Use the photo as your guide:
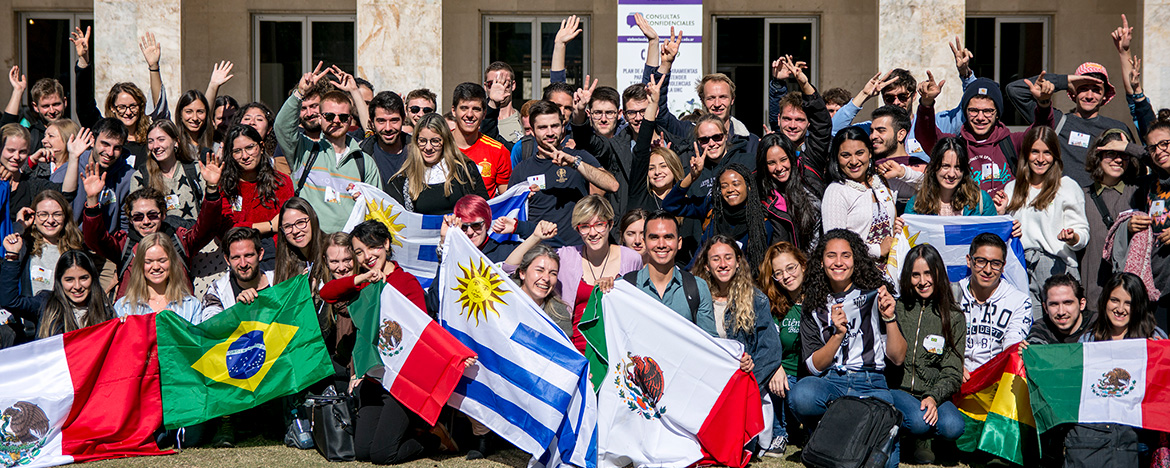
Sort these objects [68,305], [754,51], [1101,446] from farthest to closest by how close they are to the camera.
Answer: [754,51] → [68,305] → [1101,446]

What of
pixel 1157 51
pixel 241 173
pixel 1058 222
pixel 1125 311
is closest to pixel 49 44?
pixel 241 173

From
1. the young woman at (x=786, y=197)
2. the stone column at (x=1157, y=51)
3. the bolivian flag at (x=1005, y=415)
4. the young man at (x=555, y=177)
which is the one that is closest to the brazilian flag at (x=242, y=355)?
the young man at (x=555, y=177)

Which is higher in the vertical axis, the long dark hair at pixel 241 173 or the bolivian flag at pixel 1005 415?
the long dark hair at pixel 241 173

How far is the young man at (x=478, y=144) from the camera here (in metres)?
8.34

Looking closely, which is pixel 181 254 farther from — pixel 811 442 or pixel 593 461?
pixel 811 442

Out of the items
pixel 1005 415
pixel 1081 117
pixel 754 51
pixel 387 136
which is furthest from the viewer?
pixel 754 51

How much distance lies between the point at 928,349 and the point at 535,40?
9.72m

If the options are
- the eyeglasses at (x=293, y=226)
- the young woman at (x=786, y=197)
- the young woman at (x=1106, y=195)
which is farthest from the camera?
the young woman at (x=1106, y=195)

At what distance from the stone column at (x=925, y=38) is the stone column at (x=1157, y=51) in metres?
2.20

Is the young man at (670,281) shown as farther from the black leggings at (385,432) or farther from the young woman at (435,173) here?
the black leggings at (385,432)

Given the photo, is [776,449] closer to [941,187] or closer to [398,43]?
[941,187]

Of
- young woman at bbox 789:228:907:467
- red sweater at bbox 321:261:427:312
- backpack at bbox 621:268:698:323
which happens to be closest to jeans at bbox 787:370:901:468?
young woman at bbox 789:228:907:467

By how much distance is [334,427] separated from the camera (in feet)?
22.3

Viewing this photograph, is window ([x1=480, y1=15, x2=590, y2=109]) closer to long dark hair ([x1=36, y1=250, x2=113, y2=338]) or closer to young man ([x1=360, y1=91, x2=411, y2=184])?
young man ([x1=360, y1=91, x2=411, y2=184])
